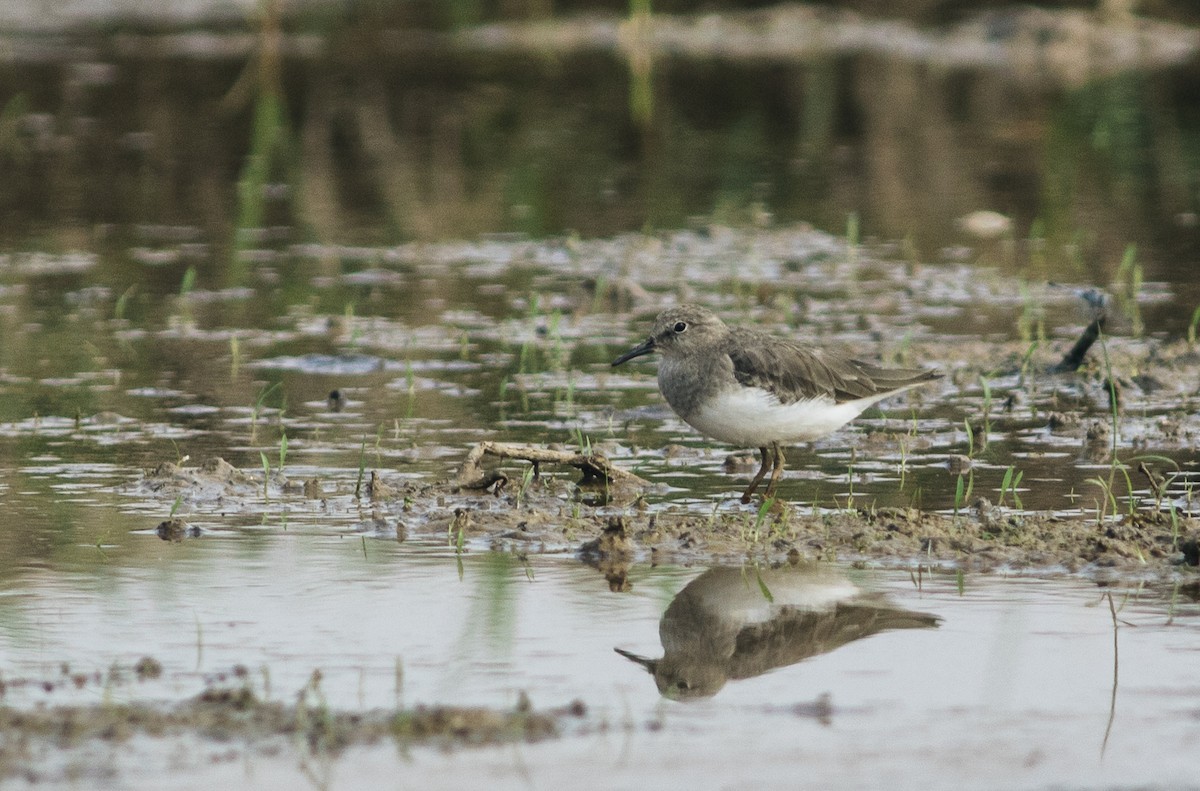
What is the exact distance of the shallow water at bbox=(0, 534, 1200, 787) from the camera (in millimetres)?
4719

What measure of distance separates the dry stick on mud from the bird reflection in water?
3.89 ft

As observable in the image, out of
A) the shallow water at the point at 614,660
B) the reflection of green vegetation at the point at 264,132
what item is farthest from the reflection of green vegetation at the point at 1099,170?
the shallow water at the point at 614,660

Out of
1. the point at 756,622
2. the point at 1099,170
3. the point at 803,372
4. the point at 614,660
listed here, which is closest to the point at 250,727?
the point at 614,660

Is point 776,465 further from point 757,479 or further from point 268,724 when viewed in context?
point 268,724

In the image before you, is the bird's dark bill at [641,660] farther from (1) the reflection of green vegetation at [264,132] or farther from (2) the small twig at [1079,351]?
(1) the reflection of green vegetation at [264,132]

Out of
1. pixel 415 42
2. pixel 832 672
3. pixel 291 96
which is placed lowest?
pixel 832 672

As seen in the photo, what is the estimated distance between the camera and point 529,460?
764cm

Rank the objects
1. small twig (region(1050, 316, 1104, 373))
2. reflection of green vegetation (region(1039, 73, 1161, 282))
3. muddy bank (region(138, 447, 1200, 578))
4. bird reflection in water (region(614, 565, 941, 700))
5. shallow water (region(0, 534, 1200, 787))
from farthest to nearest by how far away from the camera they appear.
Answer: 1. reflection of green vegetation (region(1039, 73, 1161, 282))
2. small twig (region(1050, 316, 1104, 373))
3. muddy bank (region(138, 447, 1200, 578))
4. bird reflection in water (region(614, 565, 941, 700))
5. shallow water (region(0, 534, 1200, 787))

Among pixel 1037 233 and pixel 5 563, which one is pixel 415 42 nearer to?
pixel 1037 233

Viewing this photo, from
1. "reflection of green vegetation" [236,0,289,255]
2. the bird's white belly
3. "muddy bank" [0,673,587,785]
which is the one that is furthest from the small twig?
"reflection of green vegetation" [236,0,289,255]

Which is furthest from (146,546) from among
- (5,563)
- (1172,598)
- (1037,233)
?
(1037,233)

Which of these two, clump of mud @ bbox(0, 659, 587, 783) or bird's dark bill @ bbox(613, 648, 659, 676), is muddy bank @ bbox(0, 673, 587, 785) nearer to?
clump of mud @ bbox(0, 659, 587, 783)

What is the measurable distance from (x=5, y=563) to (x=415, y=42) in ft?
63.3

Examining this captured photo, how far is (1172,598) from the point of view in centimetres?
607
